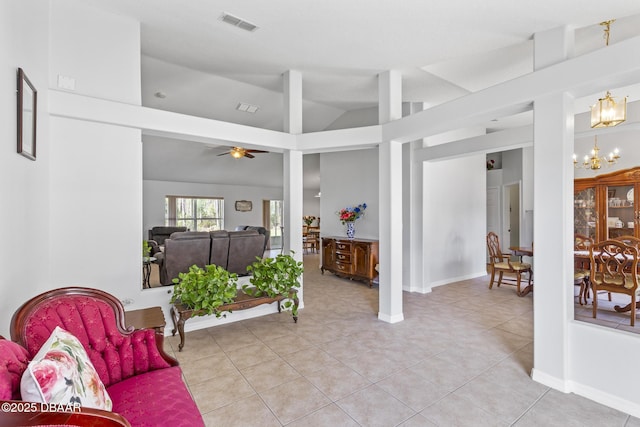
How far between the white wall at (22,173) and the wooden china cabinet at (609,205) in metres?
7.59

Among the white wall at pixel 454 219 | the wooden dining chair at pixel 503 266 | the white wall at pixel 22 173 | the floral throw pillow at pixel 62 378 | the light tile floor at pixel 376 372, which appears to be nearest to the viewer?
the floral throw pillow at pixel 62 378

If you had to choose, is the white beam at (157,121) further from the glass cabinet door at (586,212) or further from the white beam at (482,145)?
the glass cabinet door at (586,212)

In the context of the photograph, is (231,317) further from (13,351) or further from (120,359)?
(13,351)

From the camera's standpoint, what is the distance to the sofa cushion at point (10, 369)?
1.03m

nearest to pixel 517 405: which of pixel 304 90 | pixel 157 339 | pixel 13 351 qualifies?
pixel 157 339

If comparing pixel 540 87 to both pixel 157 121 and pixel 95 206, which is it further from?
pixel 95 206

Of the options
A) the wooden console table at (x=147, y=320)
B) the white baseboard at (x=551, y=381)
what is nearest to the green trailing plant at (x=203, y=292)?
the wooden console table at (x=147, y=320)

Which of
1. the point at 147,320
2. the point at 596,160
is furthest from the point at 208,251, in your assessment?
the point at 596,160

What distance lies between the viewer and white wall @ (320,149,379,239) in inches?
246

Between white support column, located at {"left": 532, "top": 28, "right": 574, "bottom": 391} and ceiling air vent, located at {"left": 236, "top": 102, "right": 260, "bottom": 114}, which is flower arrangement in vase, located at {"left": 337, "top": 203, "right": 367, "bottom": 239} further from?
white support column, located at {"left": 532, "top": 28, "right": 574, "bottom": 391}

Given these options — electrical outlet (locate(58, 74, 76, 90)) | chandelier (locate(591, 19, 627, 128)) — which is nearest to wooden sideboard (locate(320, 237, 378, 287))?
chandelier (locate(591, 19, 627, 128))

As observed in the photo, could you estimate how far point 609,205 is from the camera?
540 centimetres

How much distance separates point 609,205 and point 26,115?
25.3 ft

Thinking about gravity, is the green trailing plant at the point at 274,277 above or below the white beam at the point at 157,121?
below
